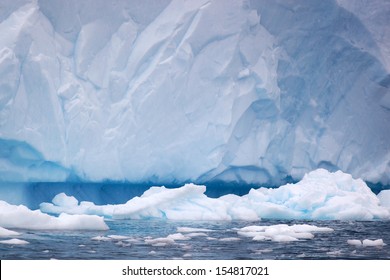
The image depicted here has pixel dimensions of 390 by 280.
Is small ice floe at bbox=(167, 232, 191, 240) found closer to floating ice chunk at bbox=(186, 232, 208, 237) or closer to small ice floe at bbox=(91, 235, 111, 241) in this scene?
floating ice chunk at bbox=(186, 232, 208, 237)

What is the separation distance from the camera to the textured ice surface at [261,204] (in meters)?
15.4

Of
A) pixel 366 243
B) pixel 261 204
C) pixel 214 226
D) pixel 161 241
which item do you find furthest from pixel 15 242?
pixel 261 204

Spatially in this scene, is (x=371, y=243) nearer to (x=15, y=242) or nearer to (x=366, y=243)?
(x=366, y=243)

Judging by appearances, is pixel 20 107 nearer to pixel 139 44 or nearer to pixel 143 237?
pixel 139 44

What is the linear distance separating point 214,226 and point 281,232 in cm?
188

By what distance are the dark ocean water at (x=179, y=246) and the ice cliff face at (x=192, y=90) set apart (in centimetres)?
299

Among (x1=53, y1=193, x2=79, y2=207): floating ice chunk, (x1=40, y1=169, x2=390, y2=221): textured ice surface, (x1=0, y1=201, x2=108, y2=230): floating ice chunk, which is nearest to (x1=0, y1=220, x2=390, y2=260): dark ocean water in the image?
(x1=0, y1=201, x2=108, y2=230): floating ice chunk

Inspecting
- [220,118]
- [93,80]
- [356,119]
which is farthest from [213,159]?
[356,119]

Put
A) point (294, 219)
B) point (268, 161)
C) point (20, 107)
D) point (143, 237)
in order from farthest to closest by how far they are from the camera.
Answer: point (268, 161) → point (294, 219) → point (20, 107) → point (143, 237)

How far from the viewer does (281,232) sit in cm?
1309

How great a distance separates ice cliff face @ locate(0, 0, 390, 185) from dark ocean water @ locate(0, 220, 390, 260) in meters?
2.99

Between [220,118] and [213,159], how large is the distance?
1.01m

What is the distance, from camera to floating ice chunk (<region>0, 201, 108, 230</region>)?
13.0 m

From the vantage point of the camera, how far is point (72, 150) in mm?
16094
